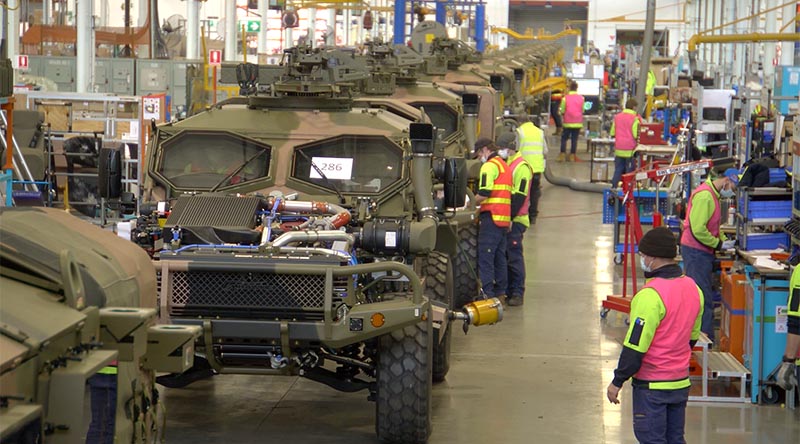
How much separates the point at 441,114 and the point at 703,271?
16.3 feet

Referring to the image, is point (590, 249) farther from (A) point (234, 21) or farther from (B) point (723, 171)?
(A) point (234, 21)

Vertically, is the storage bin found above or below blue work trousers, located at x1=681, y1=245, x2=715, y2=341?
above

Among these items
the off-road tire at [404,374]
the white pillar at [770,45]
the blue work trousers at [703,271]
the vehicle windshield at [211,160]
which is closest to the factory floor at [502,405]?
the off-road tire at [404,374]

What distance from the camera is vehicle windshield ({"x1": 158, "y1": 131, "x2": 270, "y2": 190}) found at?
9.85 m

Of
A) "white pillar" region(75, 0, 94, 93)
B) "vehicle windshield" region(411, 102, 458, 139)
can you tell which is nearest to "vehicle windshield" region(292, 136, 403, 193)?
"vehicle windshield" region(411, 102, 458, 139)

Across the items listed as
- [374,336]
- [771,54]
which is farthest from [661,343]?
[771,54]

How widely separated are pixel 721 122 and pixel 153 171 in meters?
10.5

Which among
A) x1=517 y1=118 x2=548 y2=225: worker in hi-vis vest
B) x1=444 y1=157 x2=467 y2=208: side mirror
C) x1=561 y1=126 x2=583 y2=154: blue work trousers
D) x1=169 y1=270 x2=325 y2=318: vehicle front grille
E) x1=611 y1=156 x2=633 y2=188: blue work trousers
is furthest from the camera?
x1=561 y1=126 x2=583 y2=154: blue work trousers

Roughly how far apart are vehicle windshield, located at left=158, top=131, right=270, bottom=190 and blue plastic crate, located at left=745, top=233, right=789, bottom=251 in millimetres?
4133

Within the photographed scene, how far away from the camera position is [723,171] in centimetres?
1348

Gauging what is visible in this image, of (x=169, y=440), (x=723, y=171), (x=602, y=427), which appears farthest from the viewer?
(x=723, y=171)

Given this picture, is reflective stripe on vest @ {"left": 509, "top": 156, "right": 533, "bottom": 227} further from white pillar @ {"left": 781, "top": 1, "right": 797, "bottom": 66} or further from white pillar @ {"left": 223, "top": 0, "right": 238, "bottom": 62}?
white pillar @ {"left": 781, "top": 1, "right": 797, "bottom": 66}

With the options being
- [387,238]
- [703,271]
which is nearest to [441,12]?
[703,271]

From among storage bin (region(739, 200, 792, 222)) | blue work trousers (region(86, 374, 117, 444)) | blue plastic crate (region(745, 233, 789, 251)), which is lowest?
blue plastic crate (region(745, 233, 789, 251))
